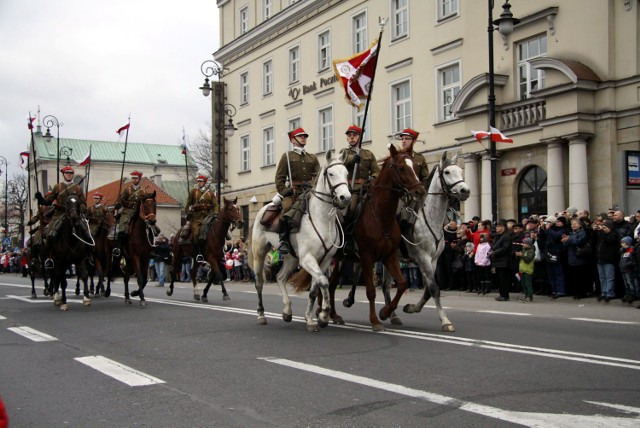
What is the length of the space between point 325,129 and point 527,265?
2162cm

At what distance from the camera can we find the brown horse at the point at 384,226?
1061 cm

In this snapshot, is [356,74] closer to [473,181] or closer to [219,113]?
[473,181]

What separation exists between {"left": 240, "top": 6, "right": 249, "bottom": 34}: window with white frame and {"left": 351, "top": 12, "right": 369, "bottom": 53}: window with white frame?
12.6 metres

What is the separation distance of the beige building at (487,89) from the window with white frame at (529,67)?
4cm

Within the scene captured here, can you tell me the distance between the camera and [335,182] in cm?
1036

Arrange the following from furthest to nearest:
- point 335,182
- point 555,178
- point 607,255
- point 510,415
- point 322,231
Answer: point 555,178, point 607,255, point 322,231, point 335,182, point 510,415

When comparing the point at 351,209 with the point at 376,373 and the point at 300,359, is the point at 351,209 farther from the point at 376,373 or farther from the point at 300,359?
the point at 376,373

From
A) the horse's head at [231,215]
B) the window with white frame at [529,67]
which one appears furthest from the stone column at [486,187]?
the horse's head at [231,215]

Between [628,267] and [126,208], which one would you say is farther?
[126,208]

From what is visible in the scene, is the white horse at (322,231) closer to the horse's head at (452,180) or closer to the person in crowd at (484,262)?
the horse's head at (452,180)

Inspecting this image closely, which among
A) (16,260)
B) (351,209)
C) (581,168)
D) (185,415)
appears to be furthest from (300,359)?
(16,260)

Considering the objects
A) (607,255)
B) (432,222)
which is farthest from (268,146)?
(432,222)

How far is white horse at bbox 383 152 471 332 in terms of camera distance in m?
11.1

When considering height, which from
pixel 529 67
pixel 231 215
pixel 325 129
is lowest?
pixel 231 215
